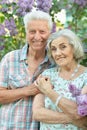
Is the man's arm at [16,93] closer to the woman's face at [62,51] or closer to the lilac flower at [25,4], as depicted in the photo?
the woman's face at [62,51]

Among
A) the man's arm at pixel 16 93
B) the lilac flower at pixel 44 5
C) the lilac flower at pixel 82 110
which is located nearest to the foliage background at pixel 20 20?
the lilac flower at pixel 44 5

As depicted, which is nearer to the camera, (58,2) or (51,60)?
(51,60)

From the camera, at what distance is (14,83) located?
11.1 ft

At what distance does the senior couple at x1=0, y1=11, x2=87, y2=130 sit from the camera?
3029 millimetres

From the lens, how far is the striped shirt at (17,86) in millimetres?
3381

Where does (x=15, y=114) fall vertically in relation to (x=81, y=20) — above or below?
below

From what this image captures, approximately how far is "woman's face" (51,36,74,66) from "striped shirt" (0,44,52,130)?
0.30 m

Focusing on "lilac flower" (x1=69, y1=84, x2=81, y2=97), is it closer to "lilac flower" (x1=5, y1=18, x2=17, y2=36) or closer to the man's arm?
the man's arm

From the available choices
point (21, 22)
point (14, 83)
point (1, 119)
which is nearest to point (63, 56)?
point (14, 83)

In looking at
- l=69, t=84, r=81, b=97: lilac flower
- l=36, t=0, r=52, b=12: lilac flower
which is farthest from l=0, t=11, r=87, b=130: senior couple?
l=36, t=0, r=52, b=12: lilac flower

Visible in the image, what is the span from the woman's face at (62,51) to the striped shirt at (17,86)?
0.30 metres

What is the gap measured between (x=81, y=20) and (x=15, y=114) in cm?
138

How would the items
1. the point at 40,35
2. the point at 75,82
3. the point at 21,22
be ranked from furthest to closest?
1. the point at 21,22
2. the point at 40,35
3. the point at 75,82

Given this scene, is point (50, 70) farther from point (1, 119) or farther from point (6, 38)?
point (6, 38)
